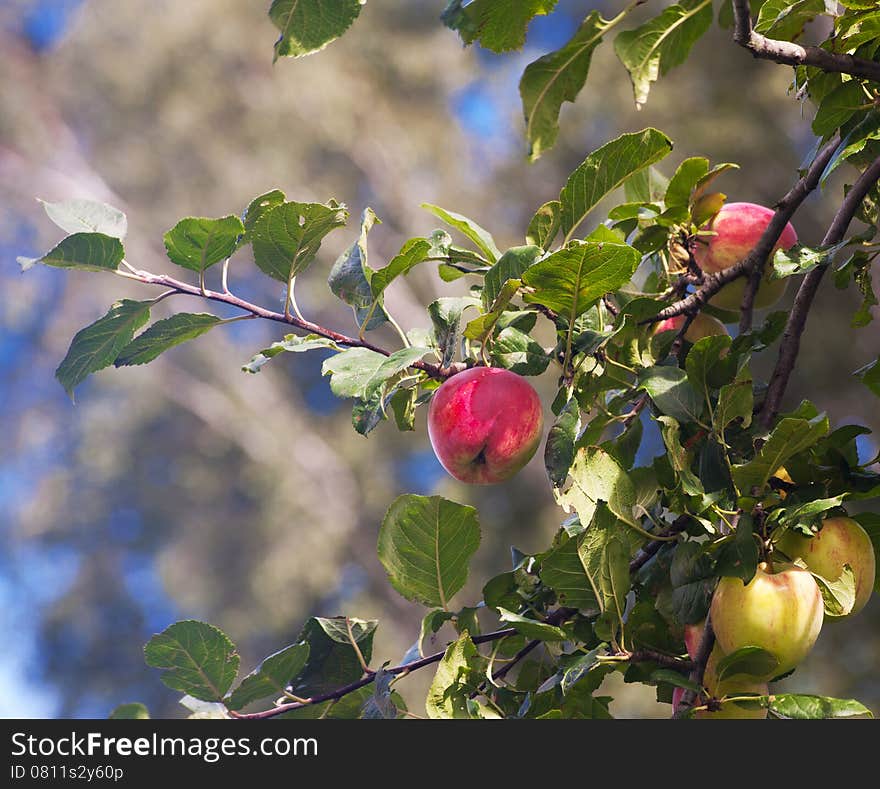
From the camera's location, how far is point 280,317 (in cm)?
47

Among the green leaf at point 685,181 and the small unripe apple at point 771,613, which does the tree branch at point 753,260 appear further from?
the small unripe apple at point 771,613

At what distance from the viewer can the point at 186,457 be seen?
181 inches

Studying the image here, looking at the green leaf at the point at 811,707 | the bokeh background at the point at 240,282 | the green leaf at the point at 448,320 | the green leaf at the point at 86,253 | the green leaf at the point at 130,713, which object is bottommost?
the green leaf at the point at 811,707

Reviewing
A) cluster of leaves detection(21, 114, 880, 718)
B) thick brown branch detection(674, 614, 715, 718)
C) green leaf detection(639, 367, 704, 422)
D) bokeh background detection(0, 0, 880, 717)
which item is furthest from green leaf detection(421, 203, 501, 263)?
bokeh background detection(0, 0, 880, 717)

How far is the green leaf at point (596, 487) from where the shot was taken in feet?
1.46

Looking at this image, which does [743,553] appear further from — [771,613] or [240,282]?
[240,282]

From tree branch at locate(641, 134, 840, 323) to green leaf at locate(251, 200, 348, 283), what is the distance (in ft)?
0.61

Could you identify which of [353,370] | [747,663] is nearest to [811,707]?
[747,663]

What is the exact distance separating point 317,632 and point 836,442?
0.90 ft

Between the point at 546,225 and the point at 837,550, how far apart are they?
0.22 metres

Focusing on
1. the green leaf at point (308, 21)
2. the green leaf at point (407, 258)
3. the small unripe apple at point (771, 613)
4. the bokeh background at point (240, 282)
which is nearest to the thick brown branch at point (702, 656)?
the small unripe apple at point (771, 613)

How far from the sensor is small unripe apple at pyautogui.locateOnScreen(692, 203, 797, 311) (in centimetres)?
59

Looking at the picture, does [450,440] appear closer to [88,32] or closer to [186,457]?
[186,457]

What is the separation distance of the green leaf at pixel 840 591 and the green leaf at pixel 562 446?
0.13 m
